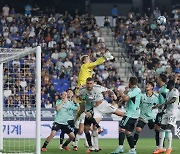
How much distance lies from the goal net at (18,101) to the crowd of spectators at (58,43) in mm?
2651

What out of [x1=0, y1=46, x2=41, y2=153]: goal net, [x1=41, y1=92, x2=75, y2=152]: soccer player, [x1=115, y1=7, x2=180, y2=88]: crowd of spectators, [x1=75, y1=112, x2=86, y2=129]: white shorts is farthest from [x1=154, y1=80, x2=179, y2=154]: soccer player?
[x1=115, y1=7, x2=180, y2=88]: crowd of spectators

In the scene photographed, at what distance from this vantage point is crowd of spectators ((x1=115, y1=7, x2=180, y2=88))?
35.2 m

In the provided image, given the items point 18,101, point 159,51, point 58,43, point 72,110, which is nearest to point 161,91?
point 72,110

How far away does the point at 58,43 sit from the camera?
36719mm

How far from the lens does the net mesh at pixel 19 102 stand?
893 inches

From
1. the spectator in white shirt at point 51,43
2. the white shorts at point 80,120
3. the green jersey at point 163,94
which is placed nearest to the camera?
the green jersey at point 163,94

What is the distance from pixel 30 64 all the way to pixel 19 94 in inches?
49.0

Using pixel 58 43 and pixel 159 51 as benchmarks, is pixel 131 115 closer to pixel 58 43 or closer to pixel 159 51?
pixel 58 43

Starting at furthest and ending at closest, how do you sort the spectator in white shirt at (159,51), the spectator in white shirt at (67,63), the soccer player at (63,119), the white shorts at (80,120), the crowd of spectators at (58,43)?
1. the spectator in white shirt at (159,51)
2. the spectator in white shirt at (67,63)
3. the crowd of spectators at (58,43)
4. the white shorts at (80,120)
5. the soccer player at (63,119)

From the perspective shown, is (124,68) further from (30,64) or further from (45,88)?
(30,64)

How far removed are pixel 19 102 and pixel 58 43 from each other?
40.5 ft

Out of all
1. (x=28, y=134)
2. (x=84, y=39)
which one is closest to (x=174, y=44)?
(x=84, y=39)

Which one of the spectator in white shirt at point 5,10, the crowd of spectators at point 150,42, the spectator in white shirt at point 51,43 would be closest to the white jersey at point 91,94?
the crowd of spectators at point 150,42

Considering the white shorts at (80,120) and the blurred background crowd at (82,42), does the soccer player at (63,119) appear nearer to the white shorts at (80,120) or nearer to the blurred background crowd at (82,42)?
the white shorts at (80,120)
